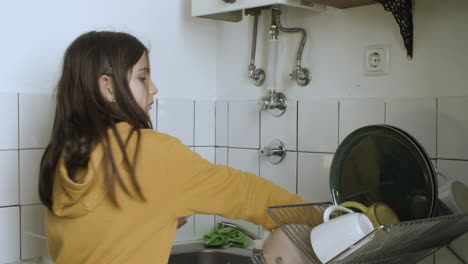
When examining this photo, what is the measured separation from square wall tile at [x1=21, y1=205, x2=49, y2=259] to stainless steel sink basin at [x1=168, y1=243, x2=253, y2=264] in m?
0.41

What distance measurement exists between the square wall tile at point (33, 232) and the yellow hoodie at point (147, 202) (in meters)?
0.42

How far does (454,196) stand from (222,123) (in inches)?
41.2

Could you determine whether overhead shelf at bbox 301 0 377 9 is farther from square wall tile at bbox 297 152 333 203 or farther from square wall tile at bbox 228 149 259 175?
square wall tile at bbox 228 149 259 175

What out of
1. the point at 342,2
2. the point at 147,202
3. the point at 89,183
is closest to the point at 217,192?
the point at 147,202

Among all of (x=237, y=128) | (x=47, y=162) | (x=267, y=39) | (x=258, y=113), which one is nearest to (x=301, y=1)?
(x=267, y=39)

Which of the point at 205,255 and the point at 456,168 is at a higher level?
the point at 456,168

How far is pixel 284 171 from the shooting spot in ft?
5.58

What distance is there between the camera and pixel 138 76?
1213mm

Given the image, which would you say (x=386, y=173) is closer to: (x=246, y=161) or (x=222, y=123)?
(x=246, y=161)

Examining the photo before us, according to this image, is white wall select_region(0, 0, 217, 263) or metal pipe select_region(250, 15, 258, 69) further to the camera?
metal pipe select_region(250, 15, 258, 69)

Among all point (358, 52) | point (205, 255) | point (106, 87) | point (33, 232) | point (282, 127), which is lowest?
point (205, 255)

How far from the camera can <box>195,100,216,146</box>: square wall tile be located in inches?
76.5

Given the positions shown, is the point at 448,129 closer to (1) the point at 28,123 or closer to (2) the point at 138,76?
(2) the point at 138,76

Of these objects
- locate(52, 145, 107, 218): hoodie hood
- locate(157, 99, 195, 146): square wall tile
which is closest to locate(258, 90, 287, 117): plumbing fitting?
locate(157, 99, 195, 146): square wall tile
